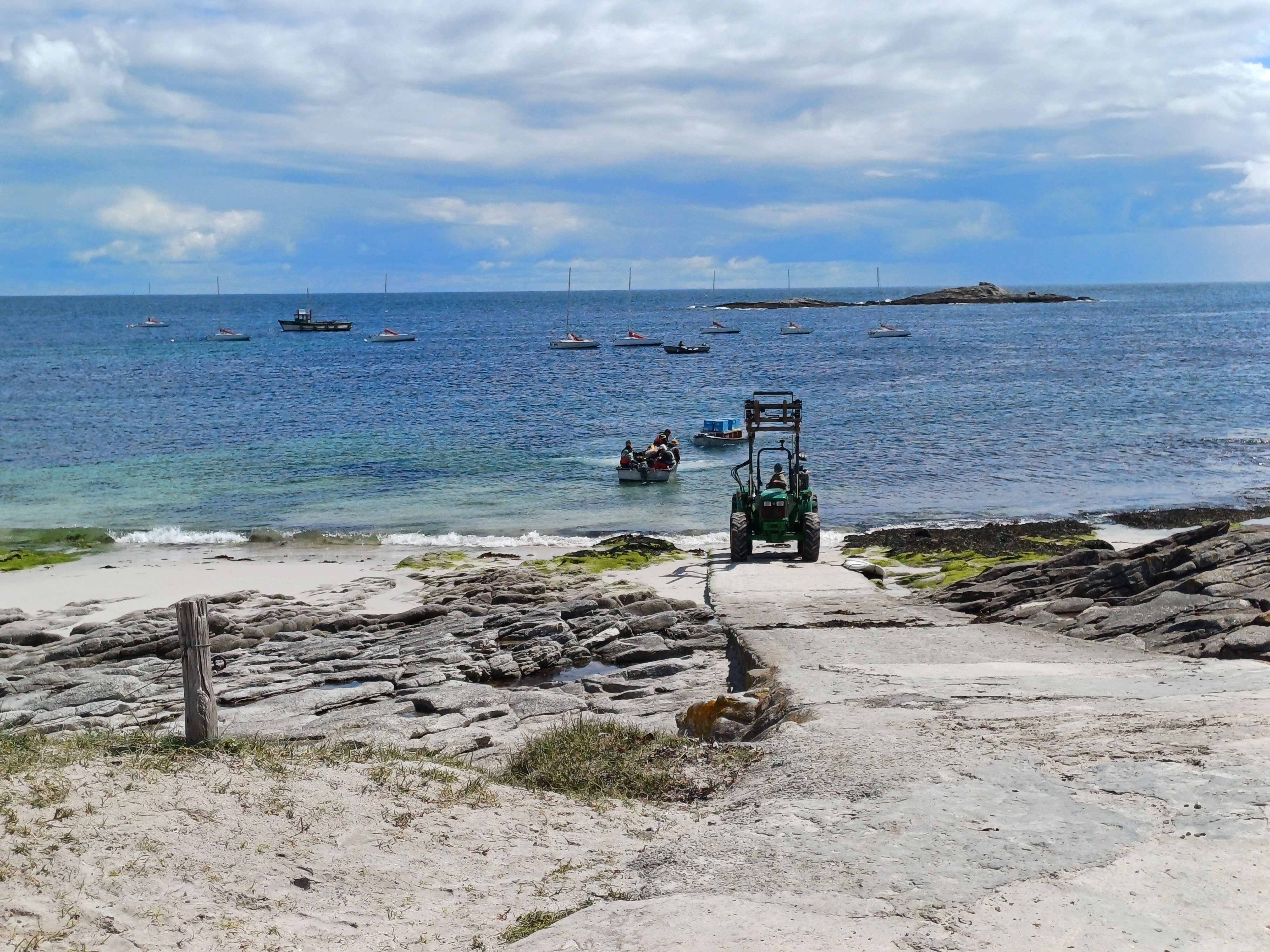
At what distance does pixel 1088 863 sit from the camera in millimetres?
6648

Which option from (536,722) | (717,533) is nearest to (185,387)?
(717,533)

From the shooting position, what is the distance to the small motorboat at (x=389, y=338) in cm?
11525

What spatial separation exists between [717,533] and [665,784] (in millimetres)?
17718

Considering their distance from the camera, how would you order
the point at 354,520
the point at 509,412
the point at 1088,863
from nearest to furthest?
the point at 1088,863, the point at 354,520, the point at 509,412

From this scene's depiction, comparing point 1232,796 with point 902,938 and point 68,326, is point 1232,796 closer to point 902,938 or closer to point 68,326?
point 902,938

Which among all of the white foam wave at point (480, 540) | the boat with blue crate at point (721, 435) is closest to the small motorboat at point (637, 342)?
the boat with blue crate at point (721, 435)

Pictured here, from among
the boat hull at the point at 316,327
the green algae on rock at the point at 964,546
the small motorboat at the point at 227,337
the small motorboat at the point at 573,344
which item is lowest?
the green algae on rock at the point at 964,546

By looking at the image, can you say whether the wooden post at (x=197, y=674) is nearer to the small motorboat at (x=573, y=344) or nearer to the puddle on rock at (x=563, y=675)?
the puddle on rock at (x=563, y=675)

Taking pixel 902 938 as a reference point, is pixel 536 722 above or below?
below

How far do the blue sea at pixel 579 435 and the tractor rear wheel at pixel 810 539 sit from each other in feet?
22.3

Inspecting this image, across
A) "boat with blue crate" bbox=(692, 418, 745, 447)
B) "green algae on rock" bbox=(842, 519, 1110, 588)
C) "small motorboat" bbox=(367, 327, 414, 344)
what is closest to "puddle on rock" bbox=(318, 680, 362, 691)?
"green algae on rock" bbox=(842, 519, 1110, 588)

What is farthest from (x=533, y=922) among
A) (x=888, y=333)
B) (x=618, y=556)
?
(x=888, y=333)

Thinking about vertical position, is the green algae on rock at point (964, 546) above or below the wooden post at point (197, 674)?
below

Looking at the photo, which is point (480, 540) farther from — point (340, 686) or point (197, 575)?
point (340, 686)
